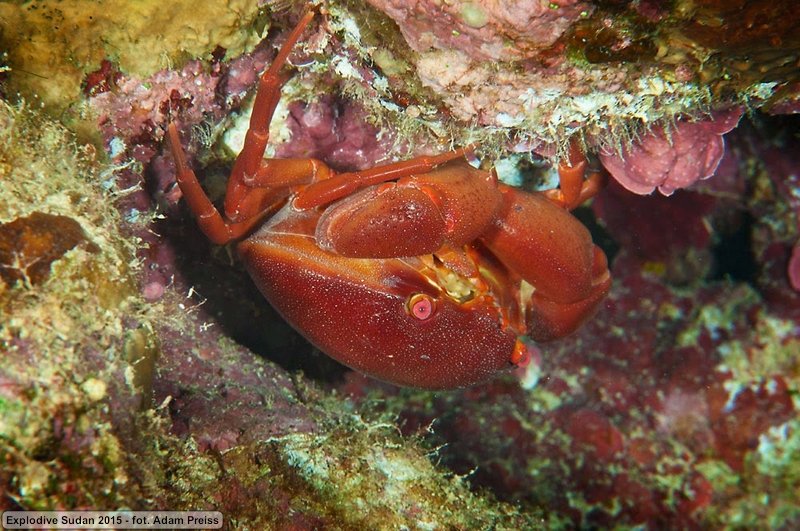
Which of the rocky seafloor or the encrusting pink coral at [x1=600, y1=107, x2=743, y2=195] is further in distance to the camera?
the encrusting pink coral at [x1=600, y1=107, x2=743, y2=195]

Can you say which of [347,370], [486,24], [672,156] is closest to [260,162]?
[486,24]

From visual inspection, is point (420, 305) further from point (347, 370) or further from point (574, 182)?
point (347, 370)

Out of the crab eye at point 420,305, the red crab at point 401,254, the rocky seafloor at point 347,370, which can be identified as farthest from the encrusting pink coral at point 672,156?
the crab eye at point 420,305

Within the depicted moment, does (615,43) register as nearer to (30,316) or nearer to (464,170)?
(464,170)

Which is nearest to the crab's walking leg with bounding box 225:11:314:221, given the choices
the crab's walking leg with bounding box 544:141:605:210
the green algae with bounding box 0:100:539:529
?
the green algae with bounding box 0:100:539:529

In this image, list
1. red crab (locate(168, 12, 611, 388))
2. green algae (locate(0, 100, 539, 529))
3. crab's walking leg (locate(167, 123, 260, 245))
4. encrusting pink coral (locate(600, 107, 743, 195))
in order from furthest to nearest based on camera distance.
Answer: encrusting pink coral (locate(600, 107, 743, 195))
crab's walking leg (locate(167, 123, 260, 245))
red crab (locate(168, 12, 611, 388))
green algae (locate(0, 100, 539, 529))

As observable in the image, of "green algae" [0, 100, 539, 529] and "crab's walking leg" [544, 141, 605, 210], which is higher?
"crab's walking leg" [544, 141, 605, 210]

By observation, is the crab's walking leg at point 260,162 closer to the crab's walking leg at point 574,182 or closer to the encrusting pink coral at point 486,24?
the encrusting pink coral at point 486,24

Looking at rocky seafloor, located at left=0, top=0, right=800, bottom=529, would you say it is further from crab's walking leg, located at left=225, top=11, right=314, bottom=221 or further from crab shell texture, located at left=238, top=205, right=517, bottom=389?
crab shell texture, located at left=238, top=205, right=517, bottom=389
